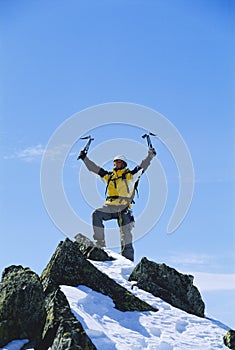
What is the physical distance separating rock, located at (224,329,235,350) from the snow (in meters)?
0.14

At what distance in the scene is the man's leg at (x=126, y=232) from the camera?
2177 centimetres

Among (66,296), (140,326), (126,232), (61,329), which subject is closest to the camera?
(61,329)

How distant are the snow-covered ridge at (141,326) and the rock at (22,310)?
953mm

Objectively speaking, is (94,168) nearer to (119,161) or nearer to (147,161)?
(119,161)

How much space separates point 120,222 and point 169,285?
13.3 feet

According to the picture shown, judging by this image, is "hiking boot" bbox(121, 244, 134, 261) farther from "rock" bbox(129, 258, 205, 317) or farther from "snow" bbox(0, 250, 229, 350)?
"snow" bbox(0, 250, 229, 350)

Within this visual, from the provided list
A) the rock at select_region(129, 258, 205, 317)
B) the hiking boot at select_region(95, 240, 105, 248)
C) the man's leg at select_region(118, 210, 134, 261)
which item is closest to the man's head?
the man's leg at select_region(118, 210, 134, 261)

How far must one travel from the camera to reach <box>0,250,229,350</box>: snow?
14.3m

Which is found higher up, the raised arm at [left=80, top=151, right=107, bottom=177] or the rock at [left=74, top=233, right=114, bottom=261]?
the raised arm at [left=80, top=151, right=107, bottom=177]

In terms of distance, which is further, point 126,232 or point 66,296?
point 126,232

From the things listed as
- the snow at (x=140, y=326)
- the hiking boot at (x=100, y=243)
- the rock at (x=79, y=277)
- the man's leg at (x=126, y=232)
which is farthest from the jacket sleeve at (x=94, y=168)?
the snow at (x=140, y=326)

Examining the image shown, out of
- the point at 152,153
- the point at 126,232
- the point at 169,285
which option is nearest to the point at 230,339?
the point at 169,285

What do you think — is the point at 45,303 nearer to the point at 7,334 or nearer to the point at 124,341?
the point at 7,334

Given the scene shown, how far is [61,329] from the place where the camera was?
13.3 metres
